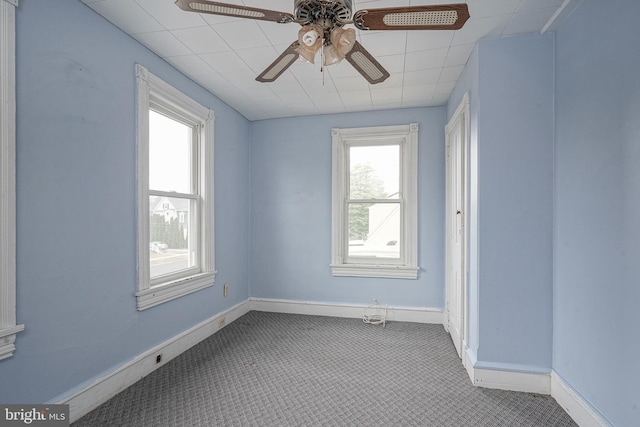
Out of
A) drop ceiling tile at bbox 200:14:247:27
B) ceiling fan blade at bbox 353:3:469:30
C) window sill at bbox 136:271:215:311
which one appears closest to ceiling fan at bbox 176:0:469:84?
ceiling fan blade at bbox 353:3:469:30

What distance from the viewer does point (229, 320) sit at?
364 centimetres

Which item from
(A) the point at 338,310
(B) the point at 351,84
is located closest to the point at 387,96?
(B) the point at 351,84

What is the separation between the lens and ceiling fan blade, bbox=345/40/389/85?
5.13ft

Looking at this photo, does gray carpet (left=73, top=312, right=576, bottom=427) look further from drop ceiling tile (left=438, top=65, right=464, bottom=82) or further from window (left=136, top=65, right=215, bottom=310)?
drop ceiling tile (left=438, top=65, right=464, bottom=82)

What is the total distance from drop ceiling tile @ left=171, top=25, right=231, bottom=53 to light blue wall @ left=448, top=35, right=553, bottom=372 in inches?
76.1

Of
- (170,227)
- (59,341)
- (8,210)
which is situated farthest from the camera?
(170,227)

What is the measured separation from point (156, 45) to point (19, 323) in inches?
79.9

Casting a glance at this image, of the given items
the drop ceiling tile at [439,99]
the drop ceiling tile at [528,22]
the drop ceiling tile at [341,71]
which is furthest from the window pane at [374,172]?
the drop ceiling tile at [528,22]

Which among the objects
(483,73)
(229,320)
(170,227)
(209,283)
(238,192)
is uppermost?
(483,73)

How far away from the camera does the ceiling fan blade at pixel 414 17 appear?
1229mm

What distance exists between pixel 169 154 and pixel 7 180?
138 centimetres

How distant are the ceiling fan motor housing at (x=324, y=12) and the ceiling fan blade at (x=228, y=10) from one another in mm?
53

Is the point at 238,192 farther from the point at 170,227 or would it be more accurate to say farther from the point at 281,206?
the point at 170,227

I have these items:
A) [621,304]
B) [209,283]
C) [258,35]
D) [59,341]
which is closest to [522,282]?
[621,304]
